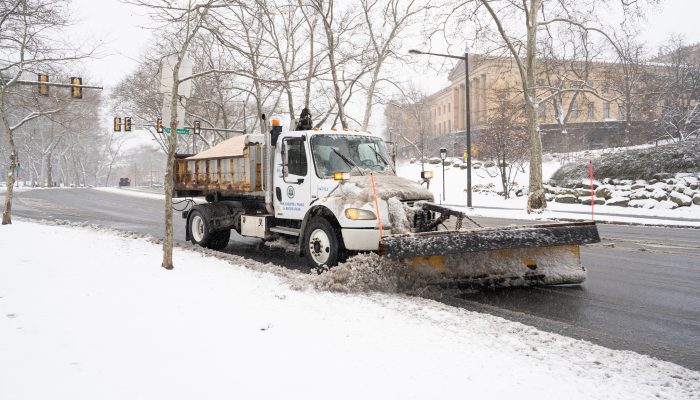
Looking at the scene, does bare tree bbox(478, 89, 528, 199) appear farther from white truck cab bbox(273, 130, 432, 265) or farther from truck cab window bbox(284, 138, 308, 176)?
truck cab window bbox(284, 138, 308, 176)

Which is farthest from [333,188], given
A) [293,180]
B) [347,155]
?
[293,180]

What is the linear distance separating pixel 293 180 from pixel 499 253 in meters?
3.70

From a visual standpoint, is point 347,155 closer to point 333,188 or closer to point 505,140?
point 333,188

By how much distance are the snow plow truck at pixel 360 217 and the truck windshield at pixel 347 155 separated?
0.02 m

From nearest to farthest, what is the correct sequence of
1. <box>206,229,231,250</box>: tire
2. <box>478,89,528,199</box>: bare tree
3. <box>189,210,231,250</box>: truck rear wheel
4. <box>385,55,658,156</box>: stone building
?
<box>189,210,231,250</box>: truck rear wheel < <box>206,229,231,250</box>: tire < <box>478,89,528,199</box>: bare tree < <box>385,55,658,156</box>: stone building

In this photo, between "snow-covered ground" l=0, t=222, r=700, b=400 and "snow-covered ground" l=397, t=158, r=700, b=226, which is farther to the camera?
"snow-covered ground" l=397, t=158, r=700, b=226

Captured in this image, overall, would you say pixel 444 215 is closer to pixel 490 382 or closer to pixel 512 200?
pixel 490 382

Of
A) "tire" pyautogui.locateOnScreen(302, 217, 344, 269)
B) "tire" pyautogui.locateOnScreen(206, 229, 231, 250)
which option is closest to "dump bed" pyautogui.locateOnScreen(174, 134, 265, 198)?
"tire" pyautogui.locateOnScreen(206, 229, 231, 250)

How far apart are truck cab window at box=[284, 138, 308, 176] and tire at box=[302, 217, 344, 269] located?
1116 mm

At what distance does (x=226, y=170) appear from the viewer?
10.1 meters

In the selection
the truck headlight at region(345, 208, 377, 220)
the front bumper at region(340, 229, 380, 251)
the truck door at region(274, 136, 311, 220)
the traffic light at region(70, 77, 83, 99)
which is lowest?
the front bumper at region(340, 229, 380, 251)

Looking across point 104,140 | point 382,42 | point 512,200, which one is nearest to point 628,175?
point 512,200

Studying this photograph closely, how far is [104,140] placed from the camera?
8488cm

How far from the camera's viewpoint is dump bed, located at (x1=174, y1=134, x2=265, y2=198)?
367 inches
